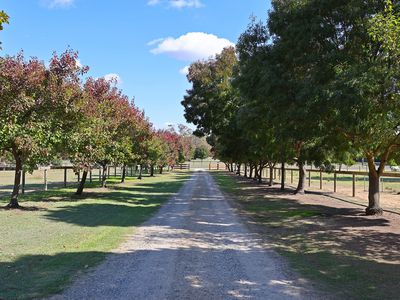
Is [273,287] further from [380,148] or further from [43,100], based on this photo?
[43,100]

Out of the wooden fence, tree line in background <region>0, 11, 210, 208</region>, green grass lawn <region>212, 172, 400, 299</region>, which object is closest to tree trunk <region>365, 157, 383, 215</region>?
green grass lawn <region>212, 172, 400, 299</region>

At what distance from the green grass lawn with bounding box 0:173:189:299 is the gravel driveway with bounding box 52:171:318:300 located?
463 millimetres

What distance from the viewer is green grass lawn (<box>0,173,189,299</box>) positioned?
6793 mm

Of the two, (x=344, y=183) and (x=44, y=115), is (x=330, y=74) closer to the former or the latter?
(x=44, y=115)

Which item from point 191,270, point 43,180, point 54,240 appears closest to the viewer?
point 191,270

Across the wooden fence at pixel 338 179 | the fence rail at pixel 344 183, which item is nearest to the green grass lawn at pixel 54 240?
the wooden fence at pixel 338 179

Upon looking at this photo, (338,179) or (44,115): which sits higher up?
(44,115)

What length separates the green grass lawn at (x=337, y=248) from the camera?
7074 millimetres

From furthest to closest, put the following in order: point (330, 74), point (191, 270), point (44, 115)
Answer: point (44, 115), point (330, 74), point (191, 270)

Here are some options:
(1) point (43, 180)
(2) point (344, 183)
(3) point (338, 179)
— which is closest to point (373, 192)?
(2) point (344, 183)

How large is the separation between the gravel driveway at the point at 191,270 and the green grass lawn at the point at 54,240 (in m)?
0.46

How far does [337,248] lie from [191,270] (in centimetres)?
442

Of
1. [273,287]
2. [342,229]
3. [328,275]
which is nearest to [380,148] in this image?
[342,229]

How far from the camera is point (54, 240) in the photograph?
10.4 metres
